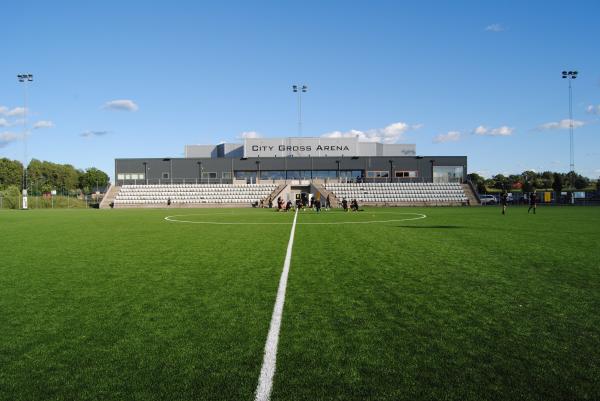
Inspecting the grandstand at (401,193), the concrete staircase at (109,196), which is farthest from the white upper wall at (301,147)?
the concrete staircase at (109,196)

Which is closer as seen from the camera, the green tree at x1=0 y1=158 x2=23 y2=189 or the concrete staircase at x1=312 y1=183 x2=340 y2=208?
the concrete staircase at x1=312 y1=183 x2=340 y2=208

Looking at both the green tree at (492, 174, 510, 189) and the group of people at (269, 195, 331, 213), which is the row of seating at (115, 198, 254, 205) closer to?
the group of people at (269, 195, 331, 213)

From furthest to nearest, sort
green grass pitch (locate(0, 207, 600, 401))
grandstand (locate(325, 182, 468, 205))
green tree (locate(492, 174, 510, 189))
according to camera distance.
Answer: green tree (locate(492, 174, 510, 189)) → grandstand (locate(325, 182, 468, 205)) → green grass pitch (locate(0, 207, 600, 401))

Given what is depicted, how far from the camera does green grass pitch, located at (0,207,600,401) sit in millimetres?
4047

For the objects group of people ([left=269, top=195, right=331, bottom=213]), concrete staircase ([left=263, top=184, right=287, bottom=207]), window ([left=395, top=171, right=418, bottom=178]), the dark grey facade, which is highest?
the dark grey facade

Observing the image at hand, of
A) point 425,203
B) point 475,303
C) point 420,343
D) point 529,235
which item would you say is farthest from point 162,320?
point 425,203

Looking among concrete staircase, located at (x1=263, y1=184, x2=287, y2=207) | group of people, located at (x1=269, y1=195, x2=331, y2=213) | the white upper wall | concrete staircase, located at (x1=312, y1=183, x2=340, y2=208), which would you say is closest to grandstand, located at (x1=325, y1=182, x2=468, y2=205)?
concrete staircase, located at (x1=312, y1=183, x2=340, y2=208)

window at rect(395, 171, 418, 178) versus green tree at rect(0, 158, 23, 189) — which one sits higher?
green tree at rect(0, 158, 23, 189)

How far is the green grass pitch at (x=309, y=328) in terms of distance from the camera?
13.3 feet

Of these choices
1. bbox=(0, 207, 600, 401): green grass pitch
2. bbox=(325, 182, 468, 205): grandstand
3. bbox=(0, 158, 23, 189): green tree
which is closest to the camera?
bbox=(0, 207, 600, 401): green grass pitch

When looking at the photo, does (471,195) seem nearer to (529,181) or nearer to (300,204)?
(300,204)

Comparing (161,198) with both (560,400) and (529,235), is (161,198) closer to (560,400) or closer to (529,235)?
(529,235)

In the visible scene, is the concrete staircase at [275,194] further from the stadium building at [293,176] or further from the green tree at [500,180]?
the green tree at [500,180]

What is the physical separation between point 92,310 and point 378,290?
174 inches
